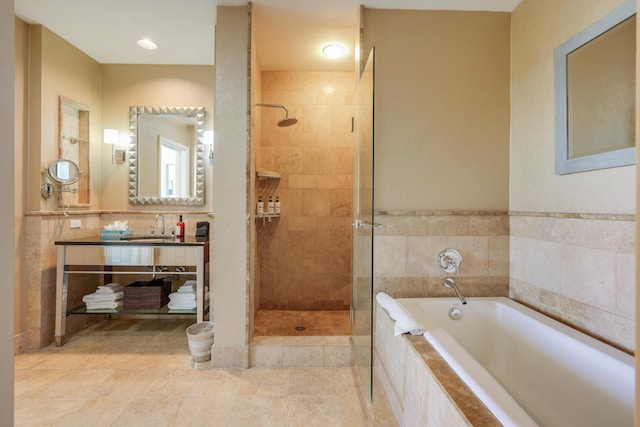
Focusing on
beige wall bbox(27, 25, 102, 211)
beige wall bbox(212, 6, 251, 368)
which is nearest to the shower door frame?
beige wall bbox(212, 6, 251, 368)

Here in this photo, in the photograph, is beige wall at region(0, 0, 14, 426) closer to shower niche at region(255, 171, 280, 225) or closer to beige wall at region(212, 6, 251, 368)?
beige wall at region(212, 6, 251, 368)

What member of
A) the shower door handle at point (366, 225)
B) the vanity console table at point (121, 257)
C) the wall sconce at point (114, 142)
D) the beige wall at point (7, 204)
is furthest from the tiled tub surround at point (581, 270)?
the wall sconce at point (114, 142)

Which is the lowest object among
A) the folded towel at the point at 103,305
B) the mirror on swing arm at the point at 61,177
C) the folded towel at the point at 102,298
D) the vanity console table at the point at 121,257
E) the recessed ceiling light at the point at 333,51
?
the folded towel at the point at 103,305

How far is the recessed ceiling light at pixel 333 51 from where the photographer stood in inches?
104

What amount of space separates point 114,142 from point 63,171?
1.70ft

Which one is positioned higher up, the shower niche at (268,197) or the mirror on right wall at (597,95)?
the mirror on right wall at (597,95)

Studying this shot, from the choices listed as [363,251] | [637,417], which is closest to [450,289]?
[363,251]

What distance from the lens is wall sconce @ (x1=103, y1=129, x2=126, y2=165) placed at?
2.91 meters

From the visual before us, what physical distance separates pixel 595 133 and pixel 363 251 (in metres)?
1.35

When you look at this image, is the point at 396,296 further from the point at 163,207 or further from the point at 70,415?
the point at 163,207

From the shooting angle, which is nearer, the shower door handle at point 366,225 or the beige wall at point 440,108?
the shower door handle at point 366,225

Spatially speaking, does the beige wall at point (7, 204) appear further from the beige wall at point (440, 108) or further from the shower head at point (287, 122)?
the shower head at point (287, 122)

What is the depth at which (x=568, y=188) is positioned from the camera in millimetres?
1684

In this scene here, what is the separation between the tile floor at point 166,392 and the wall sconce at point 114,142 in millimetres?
1748
